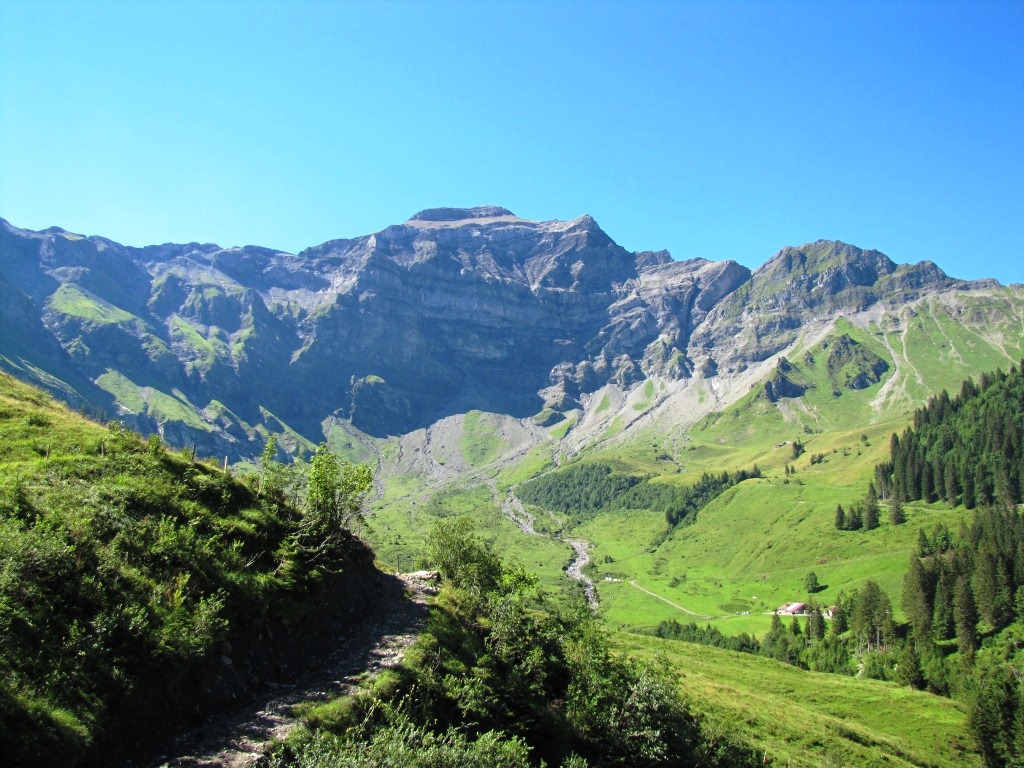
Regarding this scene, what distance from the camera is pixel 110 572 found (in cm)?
2469

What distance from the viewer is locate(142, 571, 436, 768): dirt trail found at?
21422mm

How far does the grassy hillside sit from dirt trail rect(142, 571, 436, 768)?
250cm

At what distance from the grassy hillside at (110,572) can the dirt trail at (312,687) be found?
2497 mm

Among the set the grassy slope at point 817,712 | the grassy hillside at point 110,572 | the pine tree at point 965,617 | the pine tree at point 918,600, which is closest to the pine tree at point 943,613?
the pine tree at point 918,600

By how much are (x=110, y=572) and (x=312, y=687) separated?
10.7 m

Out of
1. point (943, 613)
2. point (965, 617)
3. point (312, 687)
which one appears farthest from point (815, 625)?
point (312, 687)

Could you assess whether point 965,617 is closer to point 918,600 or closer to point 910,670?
point 918,600

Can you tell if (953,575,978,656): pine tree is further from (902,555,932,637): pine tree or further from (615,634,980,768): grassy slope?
(615,634,980,768): grassy slope

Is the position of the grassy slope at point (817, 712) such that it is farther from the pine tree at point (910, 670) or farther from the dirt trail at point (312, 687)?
the dirt trail at point (312, 687)

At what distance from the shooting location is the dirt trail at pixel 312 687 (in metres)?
21.4

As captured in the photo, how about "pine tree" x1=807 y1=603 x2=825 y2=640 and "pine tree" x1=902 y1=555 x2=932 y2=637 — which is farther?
"pine tree" x1=807 y1=603 x2=825 y2=640

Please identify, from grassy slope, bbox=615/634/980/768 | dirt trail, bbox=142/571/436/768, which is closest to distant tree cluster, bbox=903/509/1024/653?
grassy slope, bbox=615/634/980/768

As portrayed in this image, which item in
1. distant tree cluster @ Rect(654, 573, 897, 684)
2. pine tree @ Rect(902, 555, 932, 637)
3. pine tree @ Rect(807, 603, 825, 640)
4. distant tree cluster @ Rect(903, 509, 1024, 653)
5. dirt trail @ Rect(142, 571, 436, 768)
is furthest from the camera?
pine tree @ Rect(807, 603, 825, 640)

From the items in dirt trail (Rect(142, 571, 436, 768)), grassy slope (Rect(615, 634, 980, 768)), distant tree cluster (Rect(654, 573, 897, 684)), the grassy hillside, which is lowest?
distant tree cluster (Rect(654, 573, 897, 684))
